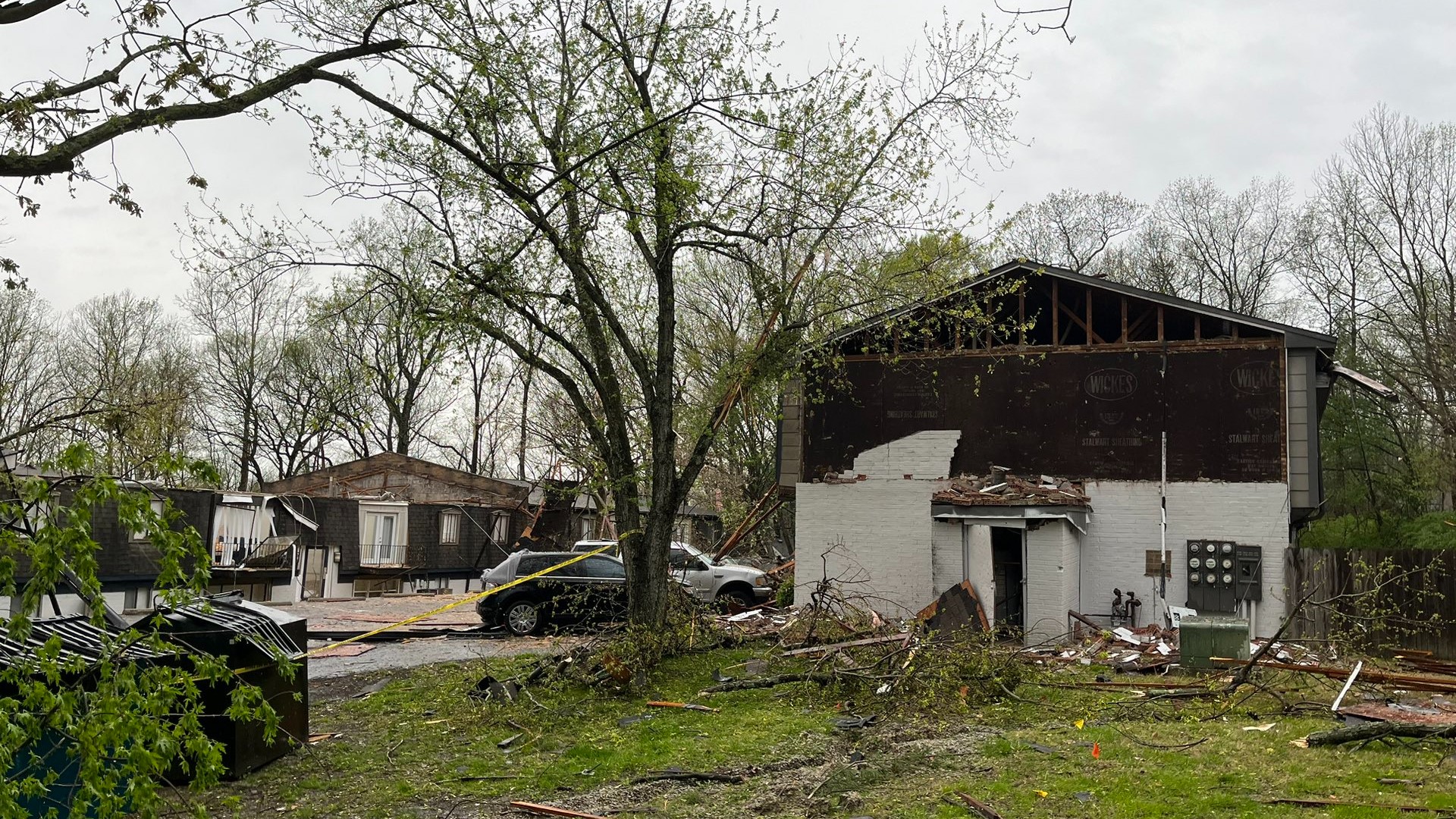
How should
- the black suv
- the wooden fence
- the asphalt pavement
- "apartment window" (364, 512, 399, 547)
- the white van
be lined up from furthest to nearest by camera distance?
"apartment window" (364, 512, 399, 547)
the white van
the black suv
the wooden fence
the asphalt pavement

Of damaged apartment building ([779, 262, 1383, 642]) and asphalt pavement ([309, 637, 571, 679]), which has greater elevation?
damaged apartment building ([779, 262, 1383, 642])

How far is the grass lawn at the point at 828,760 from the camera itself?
7.82m

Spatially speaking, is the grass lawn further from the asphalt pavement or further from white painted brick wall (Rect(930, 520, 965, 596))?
white painted brick wall (Rect(930, 520, 965, 596))

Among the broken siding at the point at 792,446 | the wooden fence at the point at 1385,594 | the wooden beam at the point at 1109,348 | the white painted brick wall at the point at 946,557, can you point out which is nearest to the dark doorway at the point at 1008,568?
the white painted brick wall at the point at 946,557

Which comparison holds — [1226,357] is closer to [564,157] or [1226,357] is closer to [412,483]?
[564,157]

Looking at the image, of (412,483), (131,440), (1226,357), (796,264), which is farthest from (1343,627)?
(412,483)

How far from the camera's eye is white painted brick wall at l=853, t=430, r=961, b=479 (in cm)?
1967

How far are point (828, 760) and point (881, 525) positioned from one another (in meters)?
10.3

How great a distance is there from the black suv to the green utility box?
9078mm

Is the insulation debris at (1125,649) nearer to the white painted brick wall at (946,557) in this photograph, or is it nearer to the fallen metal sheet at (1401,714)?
the white painted brick wall at (946,557)

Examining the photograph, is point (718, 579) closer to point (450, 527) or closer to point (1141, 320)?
point (1141, 320)

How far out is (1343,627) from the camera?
1686cm

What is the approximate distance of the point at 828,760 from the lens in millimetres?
9289

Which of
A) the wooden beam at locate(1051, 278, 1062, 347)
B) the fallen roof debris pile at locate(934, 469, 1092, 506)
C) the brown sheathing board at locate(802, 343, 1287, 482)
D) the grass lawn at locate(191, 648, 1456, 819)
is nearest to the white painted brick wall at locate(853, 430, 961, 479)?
the brown sheathing board at locate(802, 343, 1287, 482)
